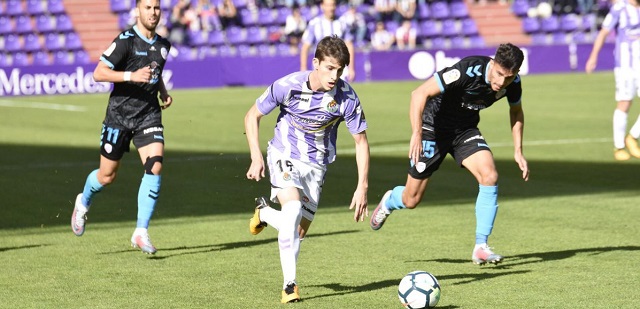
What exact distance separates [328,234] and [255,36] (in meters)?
26.5

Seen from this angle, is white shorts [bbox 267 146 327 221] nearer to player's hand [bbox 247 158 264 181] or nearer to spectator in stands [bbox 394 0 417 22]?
player's hand [bbox 247 158 264 181]

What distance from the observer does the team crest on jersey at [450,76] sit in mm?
8828

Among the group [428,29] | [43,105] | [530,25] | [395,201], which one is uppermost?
[395,201]

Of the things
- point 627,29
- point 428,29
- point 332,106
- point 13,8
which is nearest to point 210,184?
point 627,29

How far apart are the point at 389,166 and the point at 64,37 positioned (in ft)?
71.2

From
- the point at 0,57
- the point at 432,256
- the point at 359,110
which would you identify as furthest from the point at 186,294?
the point at 0,57

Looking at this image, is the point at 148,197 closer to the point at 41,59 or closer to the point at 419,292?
the point at 419,292

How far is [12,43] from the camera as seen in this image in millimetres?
34438

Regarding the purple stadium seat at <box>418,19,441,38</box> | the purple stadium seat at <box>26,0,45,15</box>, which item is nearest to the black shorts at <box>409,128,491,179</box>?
the purple stadium seat at <box>26,0,45,15</box>

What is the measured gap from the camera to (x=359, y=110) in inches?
315

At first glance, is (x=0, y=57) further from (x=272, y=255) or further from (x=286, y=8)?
(x=272, y=255)

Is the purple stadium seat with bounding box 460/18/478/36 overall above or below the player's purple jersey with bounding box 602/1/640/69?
below

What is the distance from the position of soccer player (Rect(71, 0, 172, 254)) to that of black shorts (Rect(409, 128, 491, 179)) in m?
2.28

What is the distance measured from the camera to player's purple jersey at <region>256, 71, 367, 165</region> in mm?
7988
